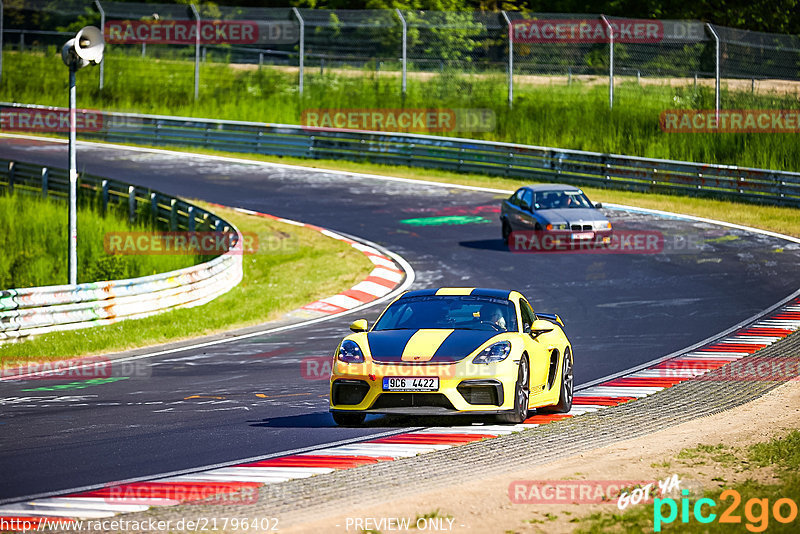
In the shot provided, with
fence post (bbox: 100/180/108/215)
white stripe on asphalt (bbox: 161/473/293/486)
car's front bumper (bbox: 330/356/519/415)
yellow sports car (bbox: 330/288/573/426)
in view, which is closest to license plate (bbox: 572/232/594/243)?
fence post (bbox: 100/180/108/215)

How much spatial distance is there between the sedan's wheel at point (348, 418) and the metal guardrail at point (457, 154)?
21.3m

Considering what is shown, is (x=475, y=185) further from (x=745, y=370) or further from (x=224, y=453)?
(x=224, y=453)

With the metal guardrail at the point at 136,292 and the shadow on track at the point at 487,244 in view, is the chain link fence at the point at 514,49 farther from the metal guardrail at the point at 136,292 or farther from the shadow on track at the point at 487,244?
the metal guardrail at the point at 136,292

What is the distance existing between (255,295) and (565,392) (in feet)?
36.4

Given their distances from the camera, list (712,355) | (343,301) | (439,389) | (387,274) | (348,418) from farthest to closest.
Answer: (387,274), (343,301), (712,355), (348,418), (439,389)

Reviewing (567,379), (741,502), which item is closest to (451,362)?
(567,379)

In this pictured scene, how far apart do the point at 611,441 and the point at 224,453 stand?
326 centimetres

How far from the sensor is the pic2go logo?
23.6 feet

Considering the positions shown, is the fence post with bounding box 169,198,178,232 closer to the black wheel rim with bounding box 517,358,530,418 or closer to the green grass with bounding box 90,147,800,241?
the green grass with bounding box 90,147,800,241

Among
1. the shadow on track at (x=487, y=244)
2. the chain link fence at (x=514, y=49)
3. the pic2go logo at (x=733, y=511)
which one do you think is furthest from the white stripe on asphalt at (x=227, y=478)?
the chain link fence at (x=514, y=49)

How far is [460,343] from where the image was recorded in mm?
10539

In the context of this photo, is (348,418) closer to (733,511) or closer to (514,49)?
(733,511)

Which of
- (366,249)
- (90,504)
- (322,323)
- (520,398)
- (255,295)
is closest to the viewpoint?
(90,504)

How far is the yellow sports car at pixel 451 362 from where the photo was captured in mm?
10125
